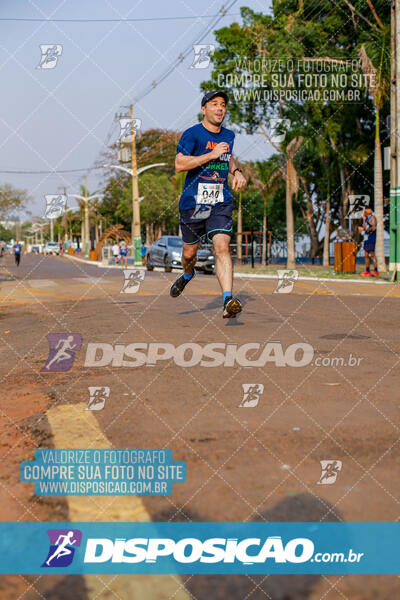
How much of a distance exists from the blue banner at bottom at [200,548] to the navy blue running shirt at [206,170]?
13.4 ft

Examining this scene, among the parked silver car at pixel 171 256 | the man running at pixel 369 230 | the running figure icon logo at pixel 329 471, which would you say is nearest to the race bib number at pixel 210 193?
the running figure icon logo at pixel 329 471

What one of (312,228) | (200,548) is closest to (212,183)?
(200,548)

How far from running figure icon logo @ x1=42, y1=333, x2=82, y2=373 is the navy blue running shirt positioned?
1.66 metres

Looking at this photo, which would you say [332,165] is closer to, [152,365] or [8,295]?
[8,295]

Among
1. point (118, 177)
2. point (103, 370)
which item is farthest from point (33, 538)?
point (118, 177)

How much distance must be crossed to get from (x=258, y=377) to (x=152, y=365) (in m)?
0.82

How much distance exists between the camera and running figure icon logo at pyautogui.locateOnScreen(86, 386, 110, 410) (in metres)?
3.33

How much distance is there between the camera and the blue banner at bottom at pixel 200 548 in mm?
1785

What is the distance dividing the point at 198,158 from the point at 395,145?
1326 cm

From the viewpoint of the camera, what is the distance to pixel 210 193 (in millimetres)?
5832

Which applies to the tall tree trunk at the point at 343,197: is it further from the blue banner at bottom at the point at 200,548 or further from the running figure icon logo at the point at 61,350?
the blue banner at bottom at the point at 200,548

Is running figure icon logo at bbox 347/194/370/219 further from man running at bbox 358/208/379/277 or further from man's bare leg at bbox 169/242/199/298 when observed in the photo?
man's bare leg at bbox 169/242/199/298

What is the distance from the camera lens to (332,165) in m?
32.3

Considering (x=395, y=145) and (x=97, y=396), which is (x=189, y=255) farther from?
(x=395, y=145)
